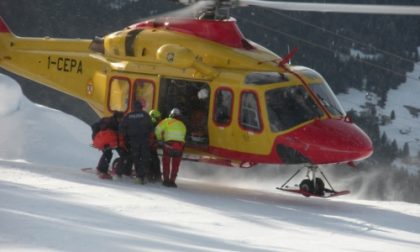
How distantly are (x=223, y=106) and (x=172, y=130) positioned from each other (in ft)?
2.72

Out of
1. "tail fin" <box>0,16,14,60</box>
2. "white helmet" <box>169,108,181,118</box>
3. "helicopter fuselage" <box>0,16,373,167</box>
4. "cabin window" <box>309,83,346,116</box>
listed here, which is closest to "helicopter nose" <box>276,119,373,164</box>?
"helicopter fuselage" <box>0,16,373,167</box>

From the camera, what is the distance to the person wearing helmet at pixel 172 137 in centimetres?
1064

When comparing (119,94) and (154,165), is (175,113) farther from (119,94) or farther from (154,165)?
(119,94)

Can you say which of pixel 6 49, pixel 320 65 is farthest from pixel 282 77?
pixel 320 65

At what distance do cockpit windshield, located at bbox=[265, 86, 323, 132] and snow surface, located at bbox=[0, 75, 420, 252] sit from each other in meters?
1.09

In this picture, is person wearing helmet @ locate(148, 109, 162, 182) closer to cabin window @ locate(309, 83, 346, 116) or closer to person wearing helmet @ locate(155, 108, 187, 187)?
person wearing helmet @ locate(155, 108, 187, 187)

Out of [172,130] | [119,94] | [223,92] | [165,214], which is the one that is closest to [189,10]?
[223,92]

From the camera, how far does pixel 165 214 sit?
8.38m

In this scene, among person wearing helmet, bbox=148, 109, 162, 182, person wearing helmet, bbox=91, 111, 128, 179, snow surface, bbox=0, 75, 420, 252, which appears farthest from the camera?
person wearing helmet, bbox=148, 109, 162, 182

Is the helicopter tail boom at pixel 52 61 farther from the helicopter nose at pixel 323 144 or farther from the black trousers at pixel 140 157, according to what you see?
the helicopter nose at pixel 323 144

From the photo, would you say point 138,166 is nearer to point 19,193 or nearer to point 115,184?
point 115,184

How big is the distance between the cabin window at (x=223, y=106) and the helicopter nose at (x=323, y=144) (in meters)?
0.84

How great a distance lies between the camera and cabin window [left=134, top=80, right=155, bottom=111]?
1150 cm

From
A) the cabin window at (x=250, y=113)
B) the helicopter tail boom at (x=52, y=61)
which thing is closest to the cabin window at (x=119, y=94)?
the helicopter tail boom at (x=52, y=61)
